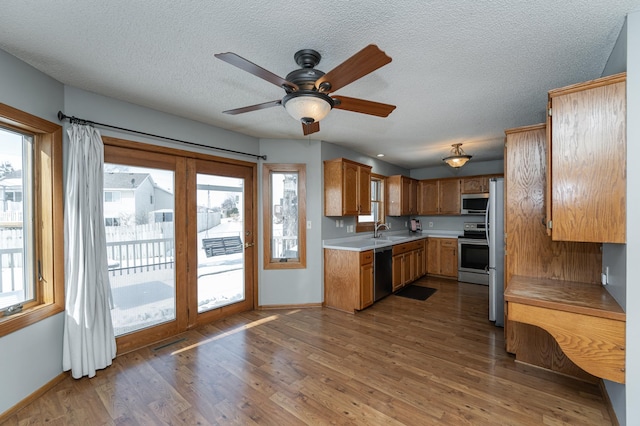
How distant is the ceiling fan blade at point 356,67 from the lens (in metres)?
1.33

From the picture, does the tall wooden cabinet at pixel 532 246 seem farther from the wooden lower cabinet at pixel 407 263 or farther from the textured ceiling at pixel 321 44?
the wooden lower cabinet at pixel 407 263

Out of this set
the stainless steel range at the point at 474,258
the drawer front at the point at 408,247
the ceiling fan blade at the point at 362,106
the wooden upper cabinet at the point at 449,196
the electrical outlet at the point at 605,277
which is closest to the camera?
the ceiling fan blade at the point at 362,106

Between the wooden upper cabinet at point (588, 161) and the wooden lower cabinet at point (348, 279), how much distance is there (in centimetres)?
236

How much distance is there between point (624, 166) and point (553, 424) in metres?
1.71

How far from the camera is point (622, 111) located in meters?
1.61

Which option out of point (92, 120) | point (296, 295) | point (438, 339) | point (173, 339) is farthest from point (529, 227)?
point (92, 120)

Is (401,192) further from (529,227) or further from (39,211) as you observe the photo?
(39,211)

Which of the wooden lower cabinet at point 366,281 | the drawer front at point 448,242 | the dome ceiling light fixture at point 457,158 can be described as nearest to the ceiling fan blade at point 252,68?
the wooden lower cabinet at point 366,281

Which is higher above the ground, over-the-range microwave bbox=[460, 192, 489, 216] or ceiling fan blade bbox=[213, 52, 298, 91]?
ceiling fan blade bbox=[213, 52, 298, 91]

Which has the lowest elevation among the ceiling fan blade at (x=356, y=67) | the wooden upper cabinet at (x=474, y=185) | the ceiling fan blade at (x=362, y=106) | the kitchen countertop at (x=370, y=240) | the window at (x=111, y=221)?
the kitchen countertop at (x=370, y=240)

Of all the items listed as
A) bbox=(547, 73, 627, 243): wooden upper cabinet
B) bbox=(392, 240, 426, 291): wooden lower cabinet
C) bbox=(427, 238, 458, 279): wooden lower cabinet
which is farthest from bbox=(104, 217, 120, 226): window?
bbox=(427, 238, 458, 279): wooden lower cabinet

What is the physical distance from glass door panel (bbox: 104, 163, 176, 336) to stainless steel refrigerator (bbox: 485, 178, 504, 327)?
3.84m

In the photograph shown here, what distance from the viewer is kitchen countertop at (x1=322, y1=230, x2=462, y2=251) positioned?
4.06 metres

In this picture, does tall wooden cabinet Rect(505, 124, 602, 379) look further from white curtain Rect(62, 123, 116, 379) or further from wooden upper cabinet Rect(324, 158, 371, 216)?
white curtain Rect(62, 123, 116, 379)
